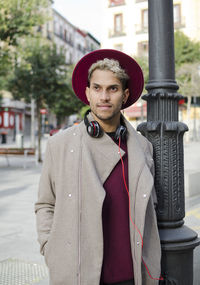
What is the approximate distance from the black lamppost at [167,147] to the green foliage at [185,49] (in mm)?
34936

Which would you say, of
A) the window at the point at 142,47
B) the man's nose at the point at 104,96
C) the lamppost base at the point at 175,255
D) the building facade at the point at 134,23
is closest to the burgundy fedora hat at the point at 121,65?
the man's nose at the point at 104,96

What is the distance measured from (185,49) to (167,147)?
3588 centimetres

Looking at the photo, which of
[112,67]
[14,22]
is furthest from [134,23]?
[112,67]

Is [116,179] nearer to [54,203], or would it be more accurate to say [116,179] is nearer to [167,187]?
[54,203]

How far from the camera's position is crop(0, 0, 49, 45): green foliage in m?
11.6

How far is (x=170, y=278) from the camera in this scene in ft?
7.88

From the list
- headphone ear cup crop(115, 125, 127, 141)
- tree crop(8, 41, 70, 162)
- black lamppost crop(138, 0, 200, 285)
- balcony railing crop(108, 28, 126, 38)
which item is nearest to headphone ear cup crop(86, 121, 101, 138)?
headphone ear cup crop(115, 125, 127, 141)

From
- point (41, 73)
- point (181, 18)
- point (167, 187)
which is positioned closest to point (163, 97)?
point (167, 187)

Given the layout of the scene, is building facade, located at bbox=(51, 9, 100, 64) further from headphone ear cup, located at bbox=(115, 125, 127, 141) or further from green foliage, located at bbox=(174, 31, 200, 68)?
headphone ear cup, located at bbox=(115, 125, 127, 141)

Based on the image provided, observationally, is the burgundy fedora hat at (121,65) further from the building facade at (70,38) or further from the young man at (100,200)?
the building facade at (70,38)

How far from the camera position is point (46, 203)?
78.4 inches

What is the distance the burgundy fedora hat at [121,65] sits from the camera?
2031 mm

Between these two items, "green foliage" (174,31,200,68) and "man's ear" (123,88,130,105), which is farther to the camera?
"green foliage" (174,31,200,68)

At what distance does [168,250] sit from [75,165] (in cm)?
95
